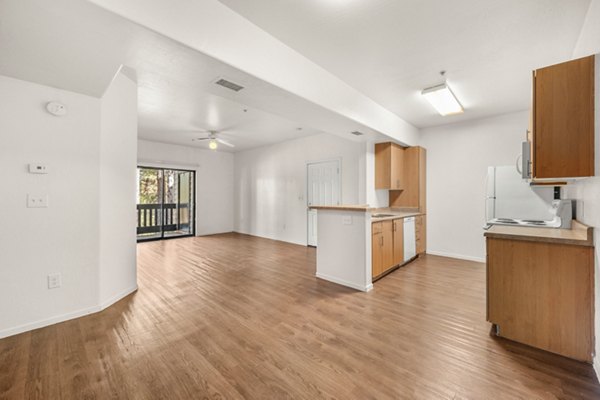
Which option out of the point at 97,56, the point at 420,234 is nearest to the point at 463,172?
the point at 420,234

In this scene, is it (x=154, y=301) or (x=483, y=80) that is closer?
Result: (x=154, y=301)

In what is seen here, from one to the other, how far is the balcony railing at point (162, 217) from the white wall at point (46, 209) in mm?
4646

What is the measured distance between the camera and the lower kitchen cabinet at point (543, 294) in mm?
1849

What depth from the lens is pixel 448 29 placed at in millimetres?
2266

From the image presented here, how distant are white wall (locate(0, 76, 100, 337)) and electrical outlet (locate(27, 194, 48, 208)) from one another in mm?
39

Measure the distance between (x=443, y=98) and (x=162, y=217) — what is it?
7.32m

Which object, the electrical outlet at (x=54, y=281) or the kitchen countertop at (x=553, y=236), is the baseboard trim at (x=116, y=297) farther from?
the kitchen countertop at (x=553, y=236)

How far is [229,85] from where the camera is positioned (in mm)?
2439

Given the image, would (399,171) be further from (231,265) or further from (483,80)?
(231,265)

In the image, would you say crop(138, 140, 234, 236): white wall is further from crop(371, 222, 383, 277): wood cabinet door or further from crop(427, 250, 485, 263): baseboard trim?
crop(427, 250, 485, 263): baseboard trim

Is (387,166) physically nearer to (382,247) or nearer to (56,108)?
(382,247)

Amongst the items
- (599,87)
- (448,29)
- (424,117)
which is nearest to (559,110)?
(599,87)

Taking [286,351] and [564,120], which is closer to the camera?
[564,120]

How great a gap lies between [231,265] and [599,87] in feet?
15.4
